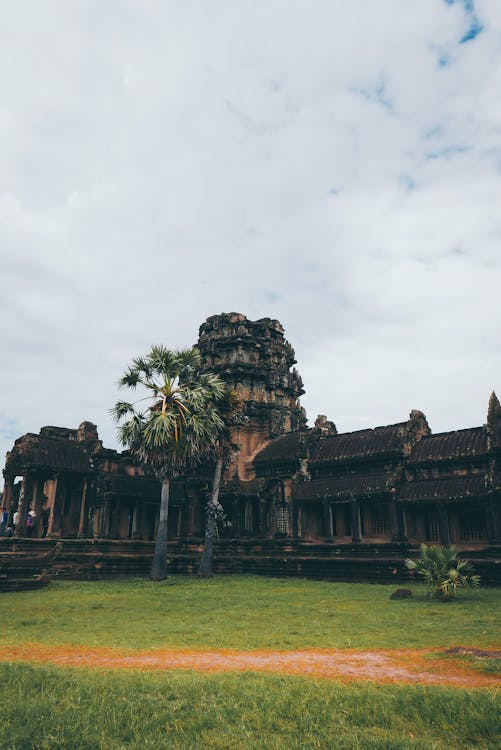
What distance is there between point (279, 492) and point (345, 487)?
5246 millimetres

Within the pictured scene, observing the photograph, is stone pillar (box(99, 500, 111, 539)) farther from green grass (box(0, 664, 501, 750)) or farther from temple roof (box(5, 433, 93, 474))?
green grass (box(0, 664, 501, 750))

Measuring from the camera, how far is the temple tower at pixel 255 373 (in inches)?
1553

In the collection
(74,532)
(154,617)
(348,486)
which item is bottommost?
(154,617)

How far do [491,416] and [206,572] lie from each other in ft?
55.0

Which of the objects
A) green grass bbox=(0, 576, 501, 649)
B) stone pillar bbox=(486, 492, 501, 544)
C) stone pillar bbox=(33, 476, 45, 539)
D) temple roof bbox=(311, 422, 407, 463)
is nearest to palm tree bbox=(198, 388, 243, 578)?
green grass bbox=(0, 576, 501, 649)

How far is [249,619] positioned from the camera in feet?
54.0

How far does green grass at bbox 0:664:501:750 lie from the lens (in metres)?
6.14

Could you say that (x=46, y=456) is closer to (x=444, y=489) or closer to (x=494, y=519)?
(x=444, y=489)

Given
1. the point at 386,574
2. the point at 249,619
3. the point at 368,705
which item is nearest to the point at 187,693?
the point at 368,705

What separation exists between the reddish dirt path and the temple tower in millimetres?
26443

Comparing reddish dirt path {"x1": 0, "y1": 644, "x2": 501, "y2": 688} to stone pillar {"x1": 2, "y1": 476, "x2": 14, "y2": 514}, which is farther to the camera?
stone pillar {"x1": 2, "y1": 476, "x2": 14, "y2": 514}

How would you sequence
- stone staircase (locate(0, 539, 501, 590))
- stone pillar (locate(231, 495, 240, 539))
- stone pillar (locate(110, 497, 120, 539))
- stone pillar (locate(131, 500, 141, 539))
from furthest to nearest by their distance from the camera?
stone pillar (locate(131, 500, 141, 539))
stone pillar (locate(231, 495, 240, 539))
stone pillar (locate(110, 497, 120, 539))
stone staircase (locate(0, 539, 501, 590))

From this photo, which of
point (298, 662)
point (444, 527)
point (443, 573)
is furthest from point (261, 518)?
point (298, 662)

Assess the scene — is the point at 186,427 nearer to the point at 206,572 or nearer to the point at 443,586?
the point at 206,572
